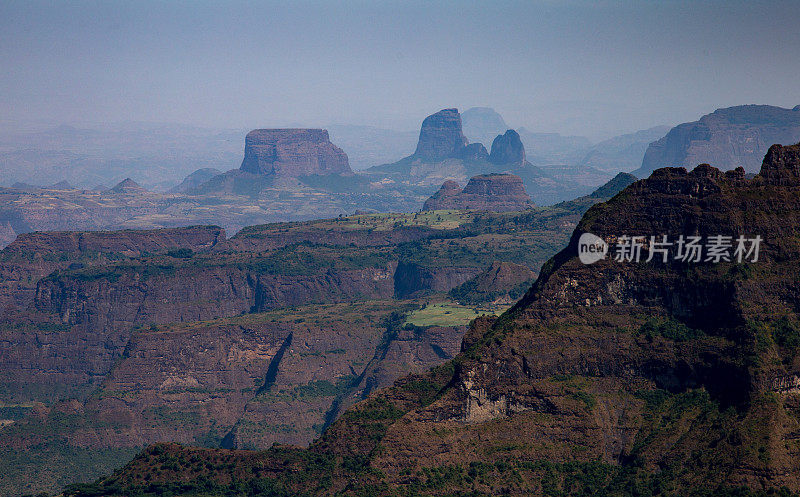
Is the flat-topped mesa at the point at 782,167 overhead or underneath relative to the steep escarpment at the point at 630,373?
overhead

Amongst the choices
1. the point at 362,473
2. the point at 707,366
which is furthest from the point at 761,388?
the point at 362,473

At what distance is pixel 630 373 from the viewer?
103250 mm

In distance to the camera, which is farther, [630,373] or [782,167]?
[782,167]

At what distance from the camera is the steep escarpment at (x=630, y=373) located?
95.1 metres

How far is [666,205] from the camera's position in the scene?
350ft

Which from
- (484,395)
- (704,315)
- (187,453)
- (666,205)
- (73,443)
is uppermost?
(666,205)

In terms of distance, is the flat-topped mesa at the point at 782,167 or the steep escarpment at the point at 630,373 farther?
the flat-topped mesa at the point at 782,167

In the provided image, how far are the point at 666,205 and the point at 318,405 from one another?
97.5m

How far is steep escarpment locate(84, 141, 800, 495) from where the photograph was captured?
312 feet

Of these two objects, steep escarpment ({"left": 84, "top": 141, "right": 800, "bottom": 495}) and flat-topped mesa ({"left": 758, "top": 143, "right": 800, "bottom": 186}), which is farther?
flat-topped mesa ({"left": 758, "top": 143, "right": 800, "bottom": 186})

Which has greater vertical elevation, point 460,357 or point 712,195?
point 712,195

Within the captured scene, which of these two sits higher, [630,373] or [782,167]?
[782,167]

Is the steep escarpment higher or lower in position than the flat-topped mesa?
lower

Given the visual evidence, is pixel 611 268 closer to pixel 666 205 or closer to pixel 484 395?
pixel 666 205
